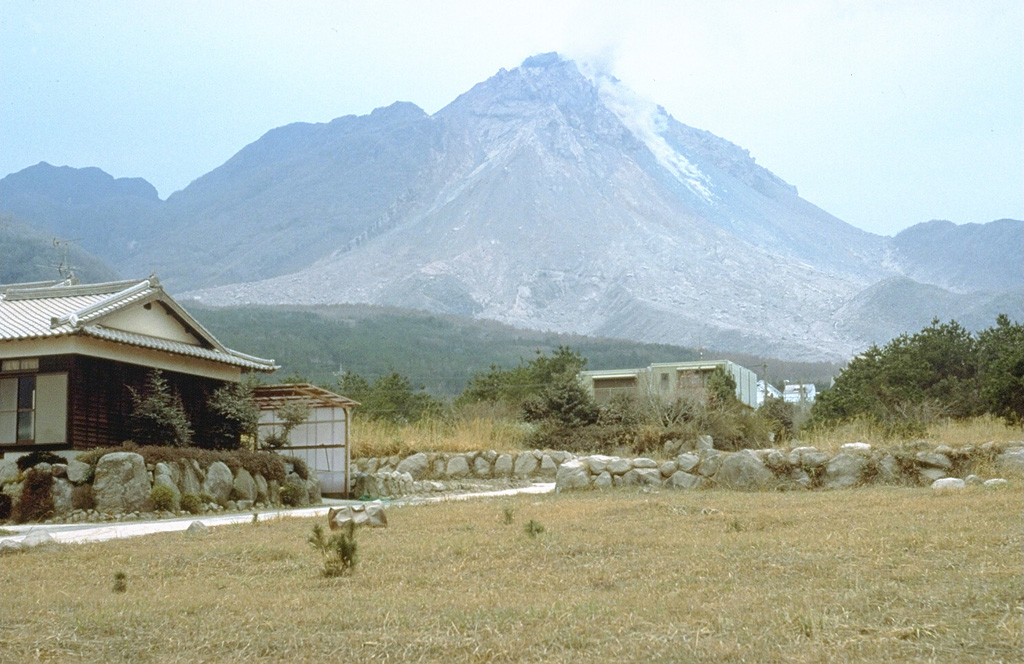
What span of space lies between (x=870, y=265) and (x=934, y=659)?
20147cm

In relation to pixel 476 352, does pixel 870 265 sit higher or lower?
higher

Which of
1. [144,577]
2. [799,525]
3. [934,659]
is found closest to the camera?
[934,659]

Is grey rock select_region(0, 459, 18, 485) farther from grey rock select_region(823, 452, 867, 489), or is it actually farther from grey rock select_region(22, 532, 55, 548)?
grey rock select_region(823, 452, 867, 489)

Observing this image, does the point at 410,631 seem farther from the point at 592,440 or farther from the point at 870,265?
the point at 870,265

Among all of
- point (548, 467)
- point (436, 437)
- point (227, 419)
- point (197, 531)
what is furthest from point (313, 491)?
point (197, 531)

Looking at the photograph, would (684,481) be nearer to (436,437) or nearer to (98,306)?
(98,306)

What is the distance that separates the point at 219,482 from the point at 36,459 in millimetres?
3006

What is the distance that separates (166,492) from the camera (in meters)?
16.8

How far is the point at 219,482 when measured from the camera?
18453 mm

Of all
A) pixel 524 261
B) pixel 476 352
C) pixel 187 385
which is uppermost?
pixel 524 261

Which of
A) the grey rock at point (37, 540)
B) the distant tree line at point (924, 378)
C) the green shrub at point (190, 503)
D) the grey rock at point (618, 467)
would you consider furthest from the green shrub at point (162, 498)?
the distant tree line at point (924, 378)

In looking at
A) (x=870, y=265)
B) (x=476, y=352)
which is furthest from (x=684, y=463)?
(x=870, y=265)

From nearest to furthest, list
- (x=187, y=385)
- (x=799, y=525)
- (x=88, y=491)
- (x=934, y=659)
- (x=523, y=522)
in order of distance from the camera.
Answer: (x=934, y=659)
(x=799, y=525)
(x=523, y=522)
(x=88, y=491)
(x=187, y=385)

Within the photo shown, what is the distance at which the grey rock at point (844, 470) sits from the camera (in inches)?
610
